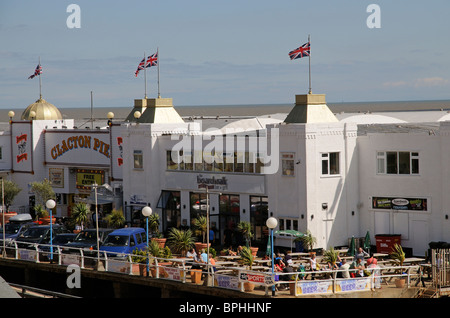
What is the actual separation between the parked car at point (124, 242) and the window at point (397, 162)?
11162 mm

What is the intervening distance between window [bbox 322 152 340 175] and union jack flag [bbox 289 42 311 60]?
4987mm

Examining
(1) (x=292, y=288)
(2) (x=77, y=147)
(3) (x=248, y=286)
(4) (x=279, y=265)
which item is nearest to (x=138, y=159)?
(2) (x=77, y=147)

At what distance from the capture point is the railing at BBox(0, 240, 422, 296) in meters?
28.0

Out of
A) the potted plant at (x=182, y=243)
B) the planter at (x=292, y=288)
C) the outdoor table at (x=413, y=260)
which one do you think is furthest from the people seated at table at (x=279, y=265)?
the potted plant at (x=182, y=243)

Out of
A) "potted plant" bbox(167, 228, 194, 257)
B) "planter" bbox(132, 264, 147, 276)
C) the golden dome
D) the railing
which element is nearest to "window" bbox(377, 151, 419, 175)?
the railing

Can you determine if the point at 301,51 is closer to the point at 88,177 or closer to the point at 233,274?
the point at 233,274

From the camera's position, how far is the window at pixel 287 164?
3756 centimetres

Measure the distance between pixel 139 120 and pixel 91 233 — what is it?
1031cm

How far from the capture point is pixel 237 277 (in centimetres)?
2914

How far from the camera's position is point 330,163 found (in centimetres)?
3784

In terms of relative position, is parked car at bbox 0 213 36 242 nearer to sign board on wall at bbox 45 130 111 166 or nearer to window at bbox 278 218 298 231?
sign board on wall at bbox 45 130 111 166

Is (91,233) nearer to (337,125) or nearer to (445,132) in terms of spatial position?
(337,125)
